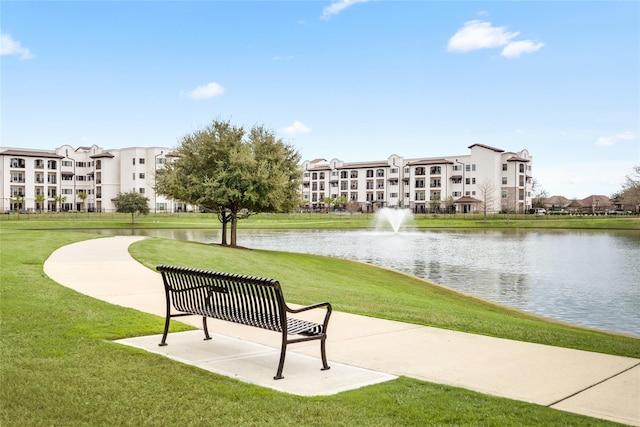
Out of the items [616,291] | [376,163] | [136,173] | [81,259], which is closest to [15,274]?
[81,259]

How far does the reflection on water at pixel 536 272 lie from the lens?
1873 cm

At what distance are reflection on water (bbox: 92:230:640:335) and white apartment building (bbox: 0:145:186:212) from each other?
7739 centimetres

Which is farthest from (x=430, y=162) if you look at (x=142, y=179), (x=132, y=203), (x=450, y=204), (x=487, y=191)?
(x=132, y=203)

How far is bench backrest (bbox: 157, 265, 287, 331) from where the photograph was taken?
24.6 ft

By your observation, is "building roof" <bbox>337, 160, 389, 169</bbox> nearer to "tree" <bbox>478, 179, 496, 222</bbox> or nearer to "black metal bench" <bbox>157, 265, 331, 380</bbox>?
"tree" <bbox>478, 179, 496, 222</bbox>

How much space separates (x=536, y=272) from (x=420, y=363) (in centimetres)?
2225

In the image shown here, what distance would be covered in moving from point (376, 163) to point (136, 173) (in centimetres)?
5151

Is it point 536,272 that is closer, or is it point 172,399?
point 172,399

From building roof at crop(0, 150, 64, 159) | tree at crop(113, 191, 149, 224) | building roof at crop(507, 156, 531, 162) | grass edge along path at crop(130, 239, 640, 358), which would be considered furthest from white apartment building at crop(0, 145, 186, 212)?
grass edge along path at crop(130, 239, 640, 358)

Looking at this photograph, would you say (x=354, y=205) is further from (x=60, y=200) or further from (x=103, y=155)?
(x=60, y=200)

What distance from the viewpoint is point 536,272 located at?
92.8ft

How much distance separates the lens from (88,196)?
120875 millimetres

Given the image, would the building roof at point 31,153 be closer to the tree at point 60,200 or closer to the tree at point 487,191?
the tree at point 60,200

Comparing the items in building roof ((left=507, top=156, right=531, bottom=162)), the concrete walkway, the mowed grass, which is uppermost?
building roof ((left=507, top=156, right=531, bottom=162))
